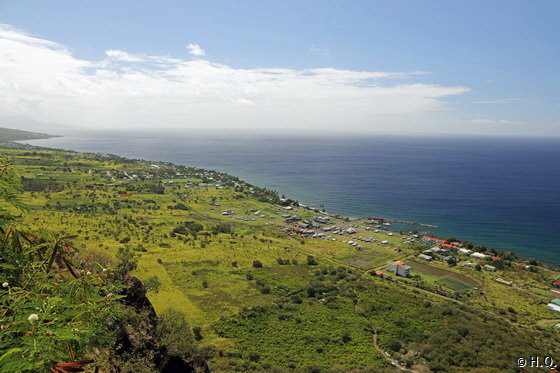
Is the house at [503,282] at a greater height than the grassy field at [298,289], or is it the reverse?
the grassy field at [298,289]

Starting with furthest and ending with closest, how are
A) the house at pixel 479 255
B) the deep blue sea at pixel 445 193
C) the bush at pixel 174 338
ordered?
1. the deep blue sea at pixel 445 193
2. the house at pixel 479 255
3. the bush at pixel 174 338

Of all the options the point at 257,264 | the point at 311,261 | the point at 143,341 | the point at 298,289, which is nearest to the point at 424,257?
the point at 311,261

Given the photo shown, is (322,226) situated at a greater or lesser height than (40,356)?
lesser

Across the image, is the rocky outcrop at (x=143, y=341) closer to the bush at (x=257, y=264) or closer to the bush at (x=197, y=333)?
the bush at (x=197, y=333)

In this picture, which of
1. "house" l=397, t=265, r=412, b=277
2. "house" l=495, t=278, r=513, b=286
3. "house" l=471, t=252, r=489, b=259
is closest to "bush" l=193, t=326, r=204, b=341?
"house" l=397, t=265, r=412, b=277

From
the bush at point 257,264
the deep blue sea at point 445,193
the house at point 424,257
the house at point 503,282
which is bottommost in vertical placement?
the house at point 503,282

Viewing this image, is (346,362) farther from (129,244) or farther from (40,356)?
(129,244)

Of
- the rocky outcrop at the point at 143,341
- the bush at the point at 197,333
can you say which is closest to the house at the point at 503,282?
the bush at the point at 197,333

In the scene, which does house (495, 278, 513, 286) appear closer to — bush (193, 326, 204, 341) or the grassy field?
the grassy field

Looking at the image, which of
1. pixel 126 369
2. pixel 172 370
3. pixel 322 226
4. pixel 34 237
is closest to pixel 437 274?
pixel 322 226
